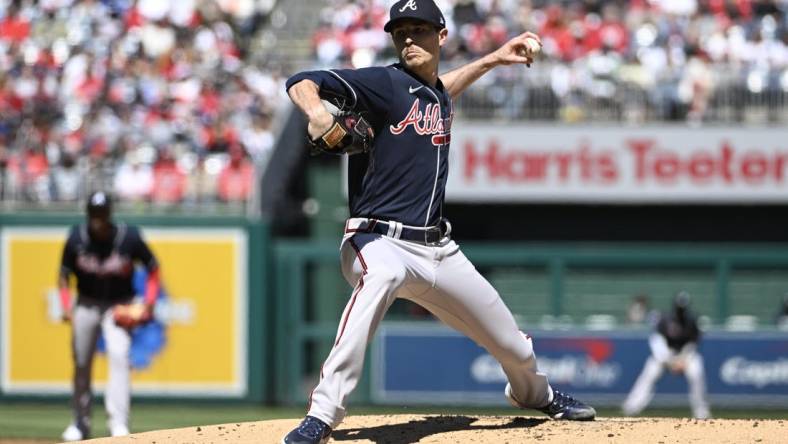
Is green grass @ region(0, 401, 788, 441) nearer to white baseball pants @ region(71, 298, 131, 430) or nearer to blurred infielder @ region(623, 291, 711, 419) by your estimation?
blurred infielder @ region(623, 291, 711, 419)

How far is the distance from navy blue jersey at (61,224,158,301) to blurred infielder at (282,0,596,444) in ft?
12.6

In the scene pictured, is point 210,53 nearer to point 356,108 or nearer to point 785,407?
point 785,407

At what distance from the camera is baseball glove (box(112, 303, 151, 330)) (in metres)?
9.51

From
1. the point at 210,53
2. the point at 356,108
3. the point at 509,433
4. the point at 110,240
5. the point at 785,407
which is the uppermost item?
the point at 210,53

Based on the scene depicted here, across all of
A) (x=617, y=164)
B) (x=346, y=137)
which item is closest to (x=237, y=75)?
(x=617, y=164)

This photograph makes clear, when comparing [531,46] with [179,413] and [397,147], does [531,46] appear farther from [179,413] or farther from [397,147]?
[179,413]

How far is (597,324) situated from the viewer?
1700 centimetres

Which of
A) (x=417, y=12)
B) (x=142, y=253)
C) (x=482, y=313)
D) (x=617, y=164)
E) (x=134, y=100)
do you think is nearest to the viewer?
(x=417, y=12)

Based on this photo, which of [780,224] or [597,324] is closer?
[597,324]

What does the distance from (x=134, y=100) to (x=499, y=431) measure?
13574 mm

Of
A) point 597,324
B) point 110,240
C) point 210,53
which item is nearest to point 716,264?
point 597,324

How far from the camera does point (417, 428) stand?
21.3 feet

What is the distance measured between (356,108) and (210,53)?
14269 millimetres

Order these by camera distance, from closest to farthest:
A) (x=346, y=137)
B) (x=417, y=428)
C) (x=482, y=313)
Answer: (x=346, y=137)
(x=482, y=313)
(x=417, y=428)
